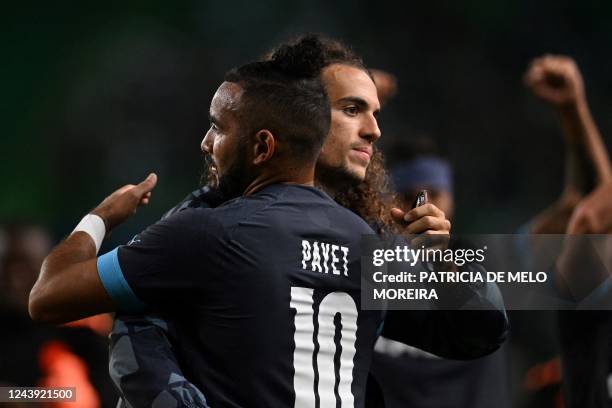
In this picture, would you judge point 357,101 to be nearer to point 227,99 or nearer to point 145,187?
point 227,99

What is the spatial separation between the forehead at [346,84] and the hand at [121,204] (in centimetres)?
56

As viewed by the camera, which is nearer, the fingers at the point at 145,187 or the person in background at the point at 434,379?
the fingers at the point at 145,187

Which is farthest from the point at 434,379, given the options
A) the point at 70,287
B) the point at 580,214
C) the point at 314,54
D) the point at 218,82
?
the point at 218,82

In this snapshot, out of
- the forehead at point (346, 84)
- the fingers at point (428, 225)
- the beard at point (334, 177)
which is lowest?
the fingers at point (428, 225)

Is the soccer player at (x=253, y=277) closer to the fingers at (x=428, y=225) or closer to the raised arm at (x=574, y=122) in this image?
the fingers at (x=428, y=225)

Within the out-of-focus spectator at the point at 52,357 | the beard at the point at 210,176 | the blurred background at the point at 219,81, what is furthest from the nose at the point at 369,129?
the blurred background at the point at 219,81

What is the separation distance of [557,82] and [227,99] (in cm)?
169

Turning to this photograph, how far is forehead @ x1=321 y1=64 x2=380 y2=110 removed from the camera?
2.76 metres

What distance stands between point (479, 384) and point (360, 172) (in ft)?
4.72

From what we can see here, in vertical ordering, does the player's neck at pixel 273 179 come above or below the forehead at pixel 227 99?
below

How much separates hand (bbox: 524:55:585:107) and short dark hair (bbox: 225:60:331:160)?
1474 millimetres

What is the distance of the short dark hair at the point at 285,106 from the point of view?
238cm

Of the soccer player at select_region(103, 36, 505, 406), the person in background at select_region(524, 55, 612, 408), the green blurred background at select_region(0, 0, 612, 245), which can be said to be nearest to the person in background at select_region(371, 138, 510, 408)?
the person in background at select_region(524, 55, 612, 408)

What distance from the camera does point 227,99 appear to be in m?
2.43
